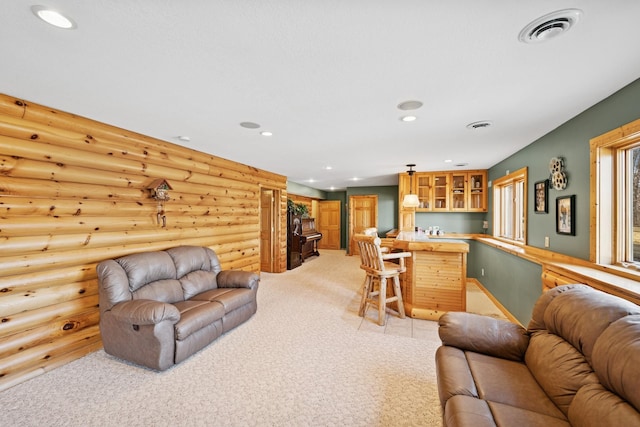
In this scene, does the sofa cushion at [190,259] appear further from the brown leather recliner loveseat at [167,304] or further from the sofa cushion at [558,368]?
the sofa cushion at [558,368]

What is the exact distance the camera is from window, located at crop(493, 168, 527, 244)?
4410 mm

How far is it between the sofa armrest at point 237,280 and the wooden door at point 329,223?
6.80 meters

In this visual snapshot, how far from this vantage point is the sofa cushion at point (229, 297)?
3.12 meters

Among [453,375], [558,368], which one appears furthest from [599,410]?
[453,375]

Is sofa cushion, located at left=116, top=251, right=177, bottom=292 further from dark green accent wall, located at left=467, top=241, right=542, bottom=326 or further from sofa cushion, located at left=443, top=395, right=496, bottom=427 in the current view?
dark green accent wall, located at left=467, top=241, right=542, bottom=326

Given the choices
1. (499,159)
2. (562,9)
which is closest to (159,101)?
(562,9)

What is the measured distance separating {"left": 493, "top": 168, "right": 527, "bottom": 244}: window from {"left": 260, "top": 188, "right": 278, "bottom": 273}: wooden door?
459cm

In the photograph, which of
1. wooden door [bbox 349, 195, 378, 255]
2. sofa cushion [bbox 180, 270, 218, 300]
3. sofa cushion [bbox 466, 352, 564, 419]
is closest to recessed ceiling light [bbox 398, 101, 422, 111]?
sofa cushion [bbox 466, 352, 564, 419]

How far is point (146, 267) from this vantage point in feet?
9.77

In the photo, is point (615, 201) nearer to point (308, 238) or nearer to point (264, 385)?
point (264, 385)

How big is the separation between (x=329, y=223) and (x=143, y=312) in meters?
8.25

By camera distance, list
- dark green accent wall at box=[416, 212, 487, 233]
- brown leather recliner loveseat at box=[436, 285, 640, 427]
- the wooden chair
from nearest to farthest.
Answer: brown leather recliner loveseat at box=[436, 285, 640, 427] → the wooden chair → dark green accent wall at box=[416, 212, 487, 233]

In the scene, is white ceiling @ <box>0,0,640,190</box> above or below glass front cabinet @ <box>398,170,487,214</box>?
above

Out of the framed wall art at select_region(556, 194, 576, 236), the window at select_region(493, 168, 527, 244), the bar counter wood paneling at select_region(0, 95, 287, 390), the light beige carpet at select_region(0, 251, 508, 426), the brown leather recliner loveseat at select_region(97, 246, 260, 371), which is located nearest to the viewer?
the light beige carpet at select_region(0, 251, 508, 426)
